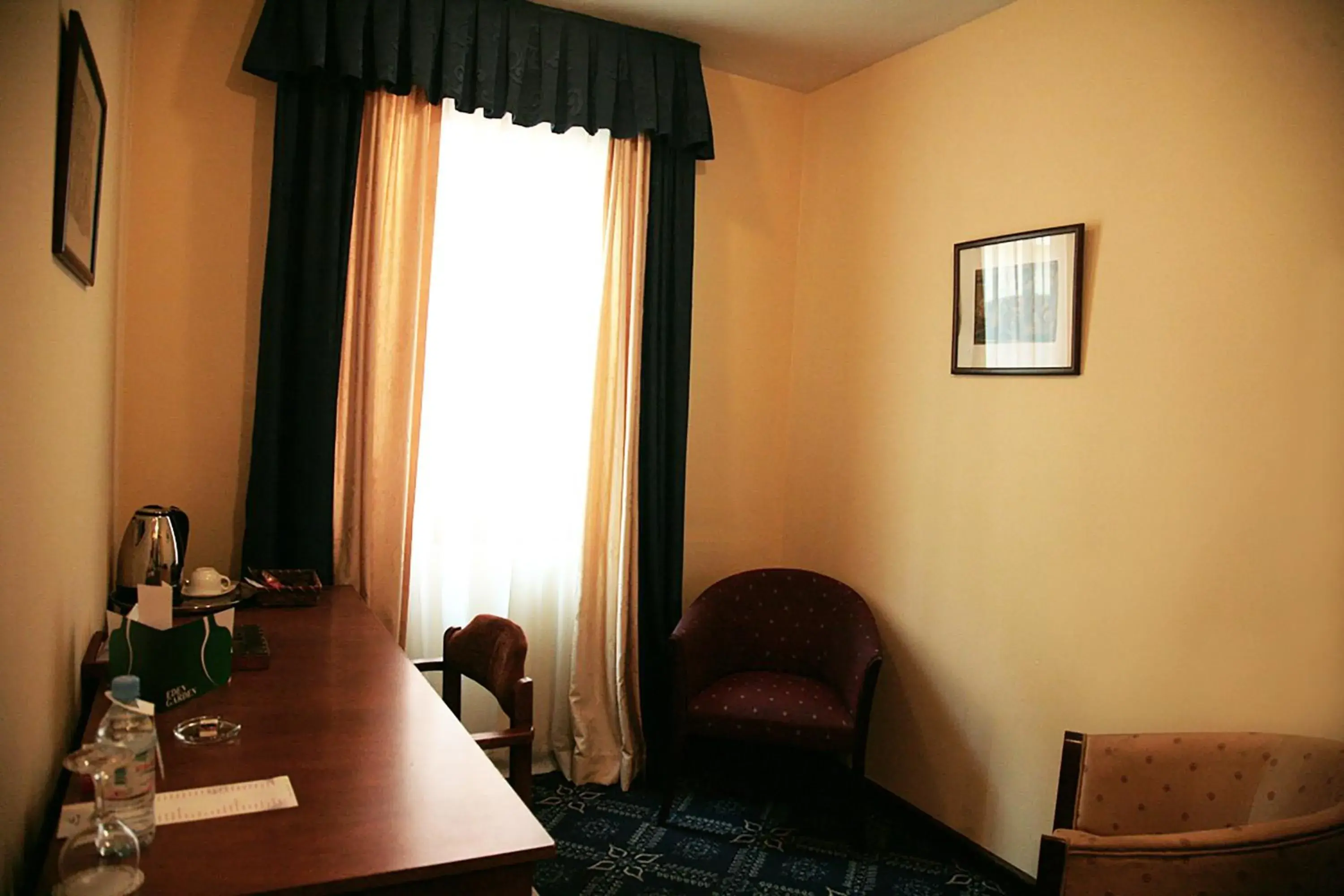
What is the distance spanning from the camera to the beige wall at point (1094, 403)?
2.26 meters

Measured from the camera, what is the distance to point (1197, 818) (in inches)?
86.1

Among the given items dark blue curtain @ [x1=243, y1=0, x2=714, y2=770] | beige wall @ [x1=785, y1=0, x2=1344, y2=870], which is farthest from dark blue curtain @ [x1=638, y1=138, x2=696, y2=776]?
beige wall @ [x1=785, y1=0, x2=1344, y2=870]

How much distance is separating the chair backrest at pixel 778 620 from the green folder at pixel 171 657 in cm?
180

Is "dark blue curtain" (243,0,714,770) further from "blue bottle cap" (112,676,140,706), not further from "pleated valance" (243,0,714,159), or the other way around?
"blue bottle cap" (112,676,140,706)

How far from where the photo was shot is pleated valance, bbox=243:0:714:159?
286 centimetres

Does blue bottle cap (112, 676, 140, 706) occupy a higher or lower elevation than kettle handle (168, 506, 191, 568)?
lower

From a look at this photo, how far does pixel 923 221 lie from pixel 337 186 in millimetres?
1945

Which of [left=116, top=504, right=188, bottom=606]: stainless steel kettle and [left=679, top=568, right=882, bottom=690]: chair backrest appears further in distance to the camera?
[left=679, top=568, right=882, bottom=690]: chair backrest

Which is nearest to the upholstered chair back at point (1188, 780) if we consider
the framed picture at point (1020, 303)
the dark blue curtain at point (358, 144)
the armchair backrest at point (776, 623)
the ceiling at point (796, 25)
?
the framed picture at point (1020, 303)

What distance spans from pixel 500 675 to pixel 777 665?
1.52m

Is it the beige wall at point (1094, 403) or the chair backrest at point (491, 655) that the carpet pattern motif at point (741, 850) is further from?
the chair backrest at point (491, 655)

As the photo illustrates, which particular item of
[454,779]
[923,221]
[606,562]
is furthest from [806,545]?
[454,779]

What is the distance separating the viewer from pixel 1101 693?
268 cm

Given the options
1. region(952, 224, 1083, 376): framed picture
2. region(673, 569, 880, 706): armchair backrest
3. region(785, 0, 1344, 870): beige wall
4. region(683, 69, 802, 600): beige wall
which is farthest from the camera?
region(683, 69, 802, 600): beige wall
